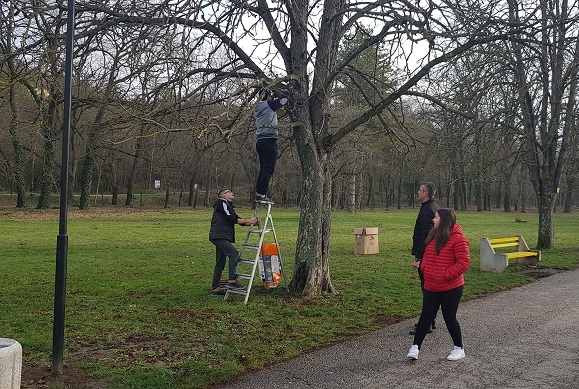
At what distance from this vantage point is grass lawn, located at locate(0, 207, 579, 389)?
6223mm

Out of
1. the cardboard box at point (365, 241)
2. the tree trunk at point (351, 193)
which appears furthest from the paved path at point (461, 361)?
the tree trunk at point (351, 193)

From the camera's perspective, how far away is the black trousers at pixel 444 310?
6.59 metres

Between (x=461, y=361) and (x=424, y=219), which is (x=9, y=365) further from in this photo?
(x=424, y=219)

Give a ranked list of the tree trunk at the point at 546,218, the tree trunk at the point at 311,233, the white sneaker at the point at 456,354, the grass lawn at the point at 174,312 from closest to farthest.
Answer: the grass lawn at the point at 174,312, the white sneaker at the point at 456,354, the tree trunk at the point at 311,233, the tree trunk at the point at 546,218

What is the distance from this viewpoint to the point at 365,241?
17672mm

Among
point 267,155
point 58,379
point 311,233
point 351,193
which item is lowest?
point 58,379

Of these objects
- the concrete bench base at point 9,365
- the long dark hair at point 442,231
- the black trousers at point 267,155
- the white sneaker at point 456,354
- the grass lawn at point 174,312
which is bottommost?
the grass lawn at point 174,312

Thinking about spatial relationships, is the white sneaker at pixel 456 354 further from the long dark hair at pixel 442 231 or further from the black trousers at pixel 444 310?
the long dark hair at pixel 442 231

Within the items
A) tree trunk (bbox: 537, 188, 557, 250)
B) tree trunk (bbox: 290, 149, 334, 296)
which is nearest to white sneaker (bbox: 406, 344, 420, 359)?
tree trunk (bbox: 290, 149, 334, 296)

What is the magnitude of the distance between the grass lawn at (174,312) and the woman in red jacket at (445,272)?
1.43 m

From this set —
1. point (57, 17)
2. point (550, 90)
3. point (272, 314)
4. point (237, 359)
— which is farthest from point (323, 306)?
point (550, 90)

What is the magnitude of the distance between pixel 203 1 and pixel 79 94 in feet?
7.80

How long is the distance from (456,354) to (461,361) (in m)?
0.09

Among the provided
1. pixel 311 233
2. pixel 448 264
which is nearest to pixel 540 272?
pixel 311 233
